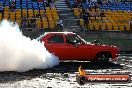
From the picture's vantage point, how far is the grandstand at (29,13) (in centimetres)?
2867

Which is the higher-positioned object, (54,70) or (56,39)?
(56,39)

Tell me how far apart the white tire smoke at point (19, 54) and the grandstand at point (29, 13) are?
10.9 m

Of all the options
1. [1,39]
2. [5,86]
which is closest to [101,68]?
[1,39]

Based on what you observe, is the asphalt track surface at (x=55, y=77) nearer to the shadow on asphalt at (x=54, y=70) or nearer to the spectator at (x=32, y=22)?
the shadow on asphalt at (x=54, y=70)

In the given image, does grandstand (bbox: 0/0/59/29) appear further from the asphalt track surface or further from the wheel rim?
the asphalt track surface

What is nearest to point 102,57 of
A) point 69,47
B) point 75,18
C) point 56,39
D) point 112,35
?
point 69,47

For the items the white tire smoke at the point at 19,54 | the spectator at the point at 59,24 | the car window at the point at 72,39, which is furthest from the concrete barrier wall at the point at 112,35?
the white tire smoke at the point at 19,54

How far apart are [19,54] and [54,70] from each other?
5.41 feet

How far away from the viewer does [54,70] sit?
16.3 m

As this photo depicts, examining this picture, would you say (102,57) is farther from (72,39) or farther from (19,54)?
(19,54)

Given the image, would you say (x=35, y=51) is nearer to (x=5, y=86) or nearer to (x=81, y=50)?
(x=81, y=50)

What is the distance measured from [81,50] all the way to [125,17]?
15.0 m

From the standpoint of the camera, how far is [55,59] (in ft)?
57.2

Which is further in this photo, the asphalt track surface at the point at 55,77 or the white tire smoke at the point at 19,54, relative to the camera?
the white tire smoke at the point at 19,54
